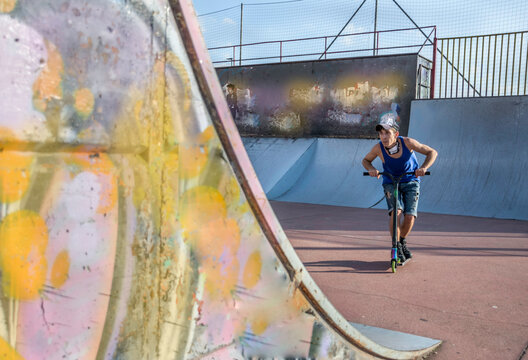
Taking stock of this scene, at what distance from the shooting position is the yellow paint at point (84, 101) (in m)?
1.26

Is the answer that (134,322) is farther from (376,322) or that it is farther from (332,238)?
(332,238)

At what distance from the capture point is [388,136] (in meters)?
4.60

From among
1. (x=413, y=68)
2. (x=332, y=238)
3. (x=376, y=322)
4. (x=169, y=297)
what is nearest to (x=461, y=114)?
(x=413, y=68)

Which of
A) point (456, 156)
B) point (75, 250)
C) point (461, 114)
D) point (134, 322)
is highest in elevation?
point (461, 114)

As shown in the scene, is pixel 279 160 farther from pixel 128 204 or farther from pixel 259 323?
pixel 128 204

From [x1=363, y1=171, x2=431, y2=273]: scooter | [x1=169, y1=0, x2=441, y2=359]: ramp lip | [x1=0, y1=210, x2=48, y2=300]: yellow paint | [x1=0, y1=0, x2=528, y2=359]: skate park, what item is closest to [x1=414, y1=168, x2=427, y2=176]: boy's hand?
[x1=363, y1=171, x2=431, y2=273]: scooter

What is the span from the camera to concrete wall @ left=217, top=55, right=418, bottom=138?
13500 millimetres

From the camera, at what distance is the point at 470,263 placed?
516cm

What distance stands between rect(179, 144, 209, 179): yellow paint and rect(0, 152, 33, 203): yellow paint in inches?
18.5

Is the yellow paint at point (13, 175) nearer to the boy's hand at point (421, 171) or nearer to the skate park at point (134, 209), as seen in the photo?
the skate park at point (134, 209)

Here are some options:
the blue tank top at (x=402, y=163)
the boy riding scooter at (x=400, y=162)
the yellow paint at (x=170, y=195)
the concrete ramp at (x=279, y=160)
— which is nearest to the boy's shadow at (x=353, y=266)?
the boy riding scooter at (x=400, y=162)

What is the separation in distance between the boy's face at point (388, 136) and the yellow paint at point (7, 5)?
152 inches

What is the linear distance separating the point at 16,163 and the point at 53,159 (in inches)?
3.8

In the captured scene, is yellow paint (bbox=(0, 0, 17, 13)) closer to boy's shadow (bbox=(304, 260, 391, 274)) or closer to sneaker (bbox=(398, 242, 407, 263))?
boy's shadow (bbox=(304, 260, 391, 274))
